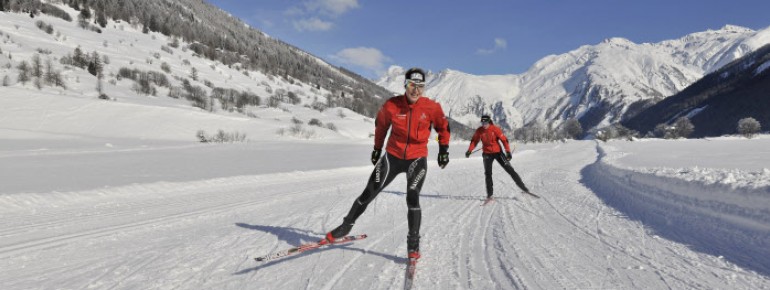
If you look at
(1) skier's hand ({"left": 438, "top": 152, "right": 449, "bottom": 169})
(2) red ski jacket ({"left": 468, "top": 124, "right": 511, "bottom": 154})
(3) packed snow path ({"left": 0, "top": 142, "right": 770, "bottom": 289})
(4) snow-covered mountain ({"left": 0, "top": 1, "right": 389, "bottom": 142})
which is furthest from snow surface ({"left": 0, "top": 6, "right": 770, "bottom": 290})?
(4) snow-covered mountain ({"left": 0, "top": 1, "right": 389, "bottom": 142})

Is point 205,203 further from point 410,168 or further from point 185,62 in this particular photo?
point 185,62

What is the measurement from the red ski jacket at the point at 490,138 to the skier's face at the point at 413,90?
5.35 m

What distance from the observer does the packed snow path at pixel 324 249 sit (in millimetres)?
4211

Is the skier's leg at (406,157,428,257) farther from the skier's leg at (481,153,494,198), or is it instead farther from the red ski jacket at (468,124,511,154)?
the skier's leg at (481,153,494,198)

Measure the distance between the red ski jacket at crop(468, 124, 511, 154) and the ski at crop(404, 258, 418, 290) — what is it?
569 cm

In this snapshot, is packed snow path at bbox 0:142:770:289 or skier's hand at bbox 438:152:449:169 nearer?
packed snow path at bbox 0:142:770:289

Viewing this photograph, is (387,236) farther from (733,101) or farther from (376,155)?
(733,101)

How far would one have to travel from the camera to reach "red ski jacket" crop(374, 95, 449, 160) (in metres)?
5.02

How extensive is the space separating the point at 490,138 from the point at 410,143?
5595mm

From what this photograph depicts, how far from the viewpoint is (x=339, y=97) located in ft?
334

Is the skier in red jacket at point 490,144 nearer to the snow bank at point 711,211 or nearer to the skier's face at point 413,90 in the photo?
the snow bank at point 711,211

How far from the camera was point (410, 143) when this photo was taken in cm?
513

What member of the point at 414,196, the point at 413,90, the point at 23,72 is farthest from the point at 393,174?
the point at 23,72

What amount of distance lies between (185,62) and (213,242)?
7344 cm
